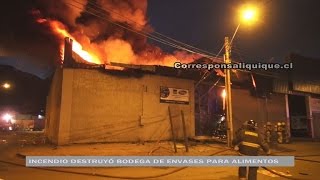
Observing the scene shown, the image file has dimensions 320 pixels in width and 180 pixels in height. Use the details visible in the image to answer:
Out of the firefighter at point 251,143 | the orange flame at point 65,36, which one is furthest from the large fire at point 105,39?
the firefighter at point 251,143

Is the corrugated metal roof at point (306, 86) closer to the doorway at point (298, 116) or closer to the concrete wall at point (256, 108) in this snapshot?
the doorway at point (298, 116)

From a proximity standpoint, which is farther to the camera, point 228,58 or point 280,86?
point 280,86

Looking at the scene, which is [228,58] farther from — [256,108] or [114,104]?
[256,108]

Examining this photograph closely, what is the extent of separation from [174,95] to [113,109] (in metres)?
4.53

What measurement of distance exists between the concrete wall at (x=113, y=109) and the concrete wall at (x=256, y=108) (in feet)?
17.9

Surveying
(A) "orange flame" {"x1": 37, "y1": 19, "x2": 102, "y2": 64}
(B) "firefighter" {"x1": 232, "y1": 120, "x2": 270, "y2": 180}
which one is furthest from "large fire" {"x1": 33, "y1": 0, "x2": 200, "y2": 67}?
(B) "firefighter" {"x1": 232, "y1": 120, "x2": 270, "y2": 180}

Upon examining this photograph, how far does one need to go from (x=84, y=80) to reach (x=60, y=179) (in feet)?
33.7

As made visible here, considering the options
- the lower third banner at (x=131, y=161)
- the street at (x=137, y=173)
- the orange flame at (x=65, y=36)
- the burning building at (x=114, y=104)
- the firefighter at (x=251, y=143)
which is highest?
the orange flame at (x=65, y=36)

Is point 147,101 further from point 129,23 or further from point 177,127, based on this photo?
point 129,23

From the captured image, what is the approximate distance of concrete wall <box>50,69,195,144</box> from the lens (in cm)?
1825

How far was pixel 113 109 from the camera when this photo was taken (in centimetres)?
1944

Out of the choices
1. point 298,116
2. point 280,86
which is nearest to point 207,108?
point 280,86

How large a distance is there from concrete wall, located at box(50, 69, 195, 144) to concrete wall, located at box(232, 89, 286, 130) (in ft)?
17.9

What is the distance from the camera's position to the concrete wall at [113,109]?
18.2 metres
